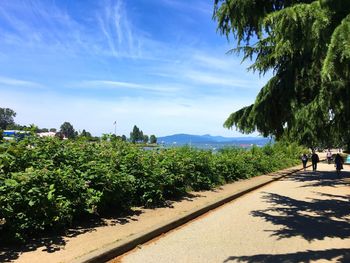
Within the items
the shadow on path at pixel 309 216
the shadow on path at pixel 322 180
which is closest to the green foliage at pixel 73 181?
→ the shadow on path at pixel 309 216

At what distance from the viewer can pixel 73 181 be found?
7.16m

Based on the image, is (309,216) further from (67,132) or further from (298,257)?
(67,132)

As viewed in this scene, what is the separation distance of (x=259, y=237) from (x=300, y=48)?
404 cm

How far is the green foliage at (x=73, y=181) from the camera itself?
6070mm

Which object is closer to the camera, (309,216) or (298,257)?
(298,257)

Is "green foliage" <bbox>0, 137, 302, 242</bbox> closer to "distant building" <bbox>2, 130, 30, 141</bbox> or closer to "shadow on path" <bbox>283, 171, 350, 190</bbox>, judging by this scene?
"distant building" <bbox>2, 130, 30, 141</bbox>

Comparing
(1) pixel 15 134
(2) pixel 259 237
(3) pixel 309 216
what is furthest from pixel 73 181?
(3) pixel 309 216

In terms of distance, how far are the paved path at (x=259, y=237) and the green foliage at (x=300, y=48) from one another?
2434mm

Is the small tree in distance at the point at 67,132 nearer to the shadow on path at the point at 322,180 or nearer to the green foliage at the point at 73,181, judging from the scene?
the green foliage at the point at 73,181

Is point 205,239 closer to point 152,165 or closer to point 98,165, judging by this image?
point 98,165

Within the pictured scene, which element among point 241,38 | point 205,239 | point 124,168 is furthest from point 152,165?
point 241,38

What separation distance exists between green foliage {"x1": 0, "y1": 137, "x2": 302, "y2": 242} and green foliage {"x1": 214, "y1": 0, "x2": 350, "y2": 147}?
11.0 feet

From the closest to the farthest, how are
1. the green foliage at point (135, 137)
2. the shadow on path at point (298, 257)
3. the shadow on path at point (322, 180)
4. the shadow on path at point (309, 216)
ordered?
the shadow on path at point (298, 257)
the shadow on path at point (309, 216)
the green foliage at point (135, 137)
the shadow on path at point (322, 180)

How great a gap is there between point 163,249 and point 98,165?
99.5 inches
